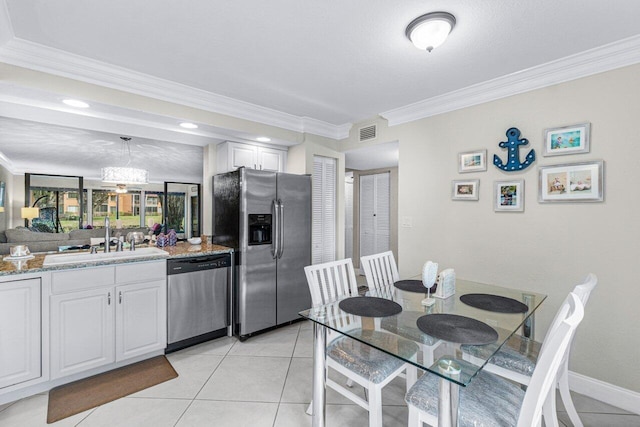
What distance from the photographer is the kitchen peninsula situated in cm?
196

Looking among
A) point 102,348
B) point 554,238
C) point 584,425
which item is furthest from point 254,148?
point 584,425

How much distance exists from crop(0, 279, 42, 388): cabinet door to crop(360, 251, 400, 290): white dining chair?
2432mm

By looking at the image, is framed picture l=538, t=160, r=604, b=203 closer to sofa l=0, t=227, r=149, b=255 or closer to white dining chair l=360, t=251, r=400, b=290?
white dining chair l=360, t=251, r=400, b=290

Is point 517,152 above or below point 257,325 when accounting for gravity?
above

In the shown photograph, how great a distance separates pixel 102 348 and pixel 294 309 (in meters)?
1.81

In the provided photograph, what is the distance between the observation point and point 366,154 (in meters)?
4.18

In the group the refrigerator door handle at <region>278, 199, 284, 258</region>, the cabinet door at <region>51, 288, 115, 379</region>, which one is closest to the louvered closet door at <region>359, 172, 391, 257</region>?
the refrigerator door handle at <region>278, 199, 284, 258</region>

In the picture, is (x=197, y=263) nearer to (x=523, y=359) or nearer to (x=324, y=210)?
(x=324, y=210)

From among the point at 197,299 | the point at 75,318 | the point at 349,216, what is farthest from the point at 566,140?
the point at 349,216

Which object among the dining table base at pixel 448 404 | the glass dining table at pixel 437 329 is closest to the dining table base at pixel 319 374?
the glass dining table at pixel 437 329

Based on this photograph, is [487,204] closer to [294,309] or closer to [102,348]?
[294,309]

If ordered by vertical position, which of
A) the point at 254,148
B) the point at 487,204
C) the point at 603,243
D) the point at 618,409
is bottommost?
the point at 618,409

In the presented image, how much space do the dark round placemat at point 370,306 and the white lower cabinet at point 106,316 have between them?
1.80 meters

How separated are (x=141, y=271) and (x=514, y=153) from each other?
3.43 metres
